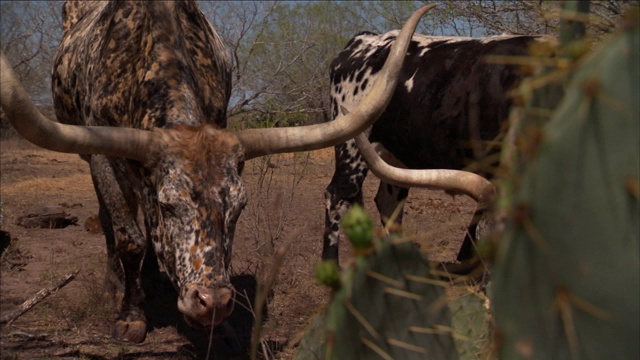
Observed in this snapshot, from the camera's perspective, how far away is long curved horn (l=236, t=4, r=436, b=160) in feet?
12.8

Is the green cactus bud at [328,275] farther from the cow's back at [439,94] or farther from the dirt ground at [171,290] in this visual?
the cow's back at [439,94]

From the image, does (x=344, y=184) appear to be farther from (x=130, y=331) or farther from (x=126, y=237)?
(x=130, y=331)

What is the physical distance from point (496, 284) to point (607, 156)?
0.24 meters

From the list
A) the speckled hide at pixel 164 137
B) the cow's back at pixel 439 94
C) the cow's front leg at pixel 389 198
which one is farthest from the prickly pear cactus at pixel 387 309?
the cow's front leg at pixel 389 198

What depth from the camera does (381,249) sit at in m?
1.76

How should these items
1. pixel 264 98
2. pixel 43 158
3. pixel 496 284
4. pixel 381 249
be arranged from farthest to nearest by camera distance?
pixel 43 158, pixel 264 98, pixel 381 249, pixel 496 284

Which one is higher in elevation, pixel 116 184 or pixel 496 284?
pixel 496 284

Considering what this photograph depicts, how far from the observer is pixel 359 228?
66.1 inches

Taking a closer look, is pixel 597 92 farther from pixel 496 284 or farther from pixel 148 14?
pixel 148 14

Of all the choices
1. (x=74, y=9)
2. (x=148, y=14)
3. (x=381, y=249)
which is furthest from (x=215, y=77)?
(x=381, y=249)

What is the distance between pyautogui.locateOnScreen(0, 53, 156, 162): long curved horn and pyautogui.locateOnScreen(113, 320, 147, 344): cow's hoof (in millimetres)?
1362

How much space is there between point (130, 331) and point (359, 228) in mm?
3674

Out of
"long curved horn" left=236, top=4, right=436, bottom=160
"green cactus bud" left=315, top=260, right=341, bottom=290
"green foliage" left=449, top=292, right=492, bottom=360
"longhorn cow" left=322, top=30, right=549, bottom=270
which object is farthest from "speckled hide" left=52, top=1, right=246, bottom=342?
"green cactus bud" left=315, top=260, right=341, bottom=290

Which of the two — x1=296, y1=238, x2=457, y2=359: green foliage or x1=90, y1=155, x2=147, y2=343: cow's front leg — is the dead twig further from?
x1=90, y1=155, x2=147, y2=343: cow's front leg
